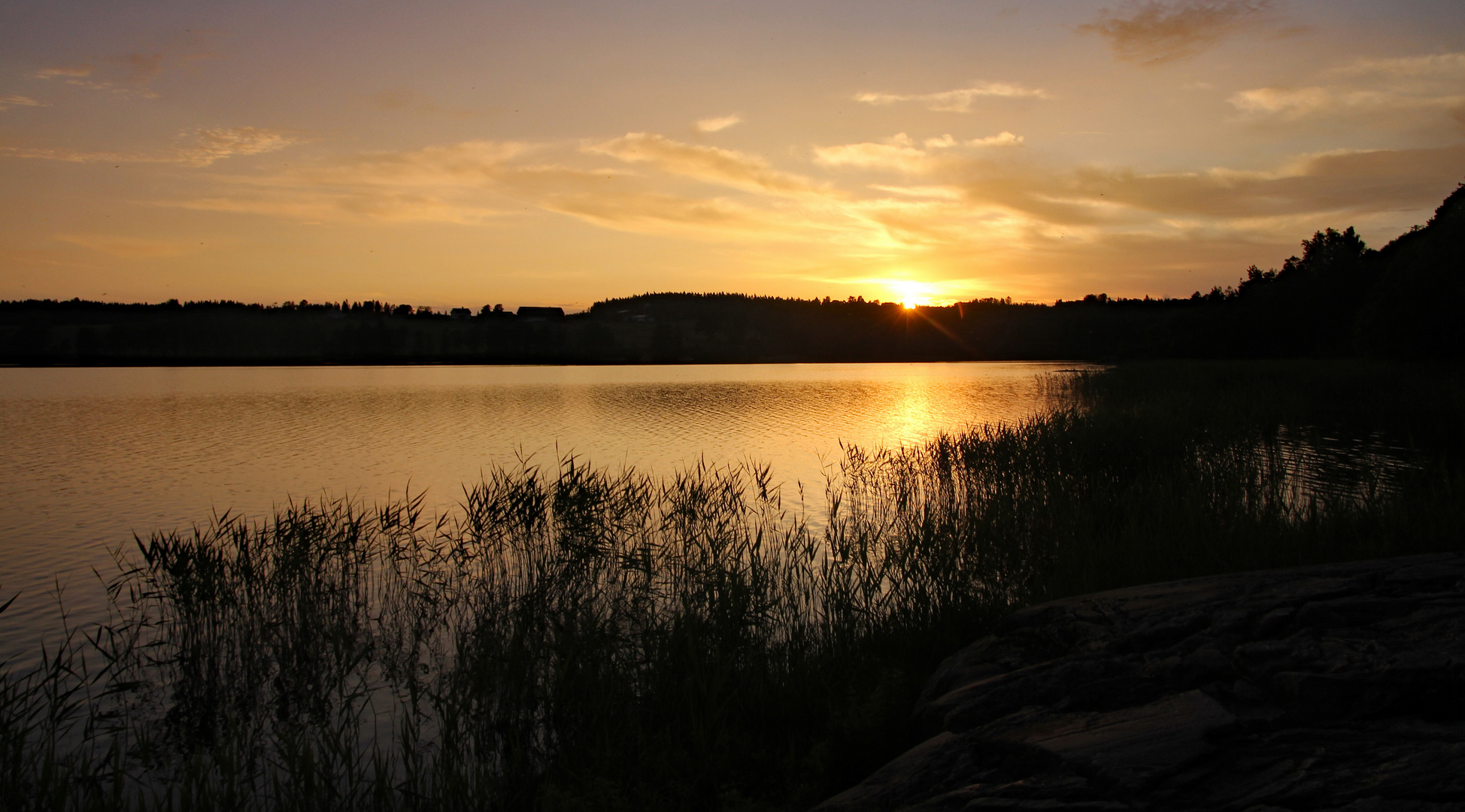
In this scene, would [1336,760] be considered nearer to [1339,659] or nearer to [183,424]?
[1339,659]

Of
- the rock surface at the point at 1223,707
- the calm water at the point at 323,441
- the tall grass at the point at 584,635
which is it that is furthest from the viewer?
the calm water at the point at 323,441

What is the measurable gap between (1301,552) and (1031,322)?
189 metres

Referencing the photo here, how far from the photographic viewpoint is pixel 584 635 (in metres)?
8.30

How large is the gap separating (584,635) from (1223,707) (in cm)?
605

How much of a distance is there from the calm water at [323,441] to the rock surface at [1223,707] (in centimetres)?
1124

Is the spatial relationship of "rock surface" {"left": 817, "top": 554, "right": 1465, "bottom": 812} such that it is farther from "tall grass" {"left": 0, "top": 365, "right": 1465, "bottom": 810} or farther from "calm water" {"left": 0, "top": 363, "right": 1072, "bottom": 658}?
"calm water" {"left": 0, "top": 363, "right": 1072, "bottom": 658}

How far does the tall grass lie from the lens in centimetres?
607

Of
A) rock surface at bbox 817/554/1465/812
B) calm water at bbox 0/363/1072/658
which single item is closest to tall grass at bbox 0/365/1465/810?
rock surface at bbox 817/554/1465/812

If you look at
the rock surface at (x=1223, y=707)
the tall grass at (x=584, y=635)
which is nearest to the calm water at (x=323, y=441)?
the tall grass at (x=584, y=635)

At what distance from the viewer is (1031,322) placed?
18425cm

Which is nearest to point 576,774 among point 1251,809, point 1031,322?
point 1251,809

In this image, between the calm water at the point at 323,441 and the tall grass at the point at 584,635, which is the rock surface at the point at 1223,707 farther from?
the calm water at the point at 323,441

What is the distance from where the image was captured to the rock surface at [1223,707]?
357 cm

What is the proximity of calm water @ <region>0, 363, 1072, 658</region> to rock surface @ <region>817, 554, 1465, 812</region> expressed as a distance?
1124cm
